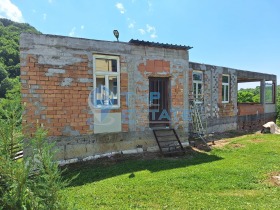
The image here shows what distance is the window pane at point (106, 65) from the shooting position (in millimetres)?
7484

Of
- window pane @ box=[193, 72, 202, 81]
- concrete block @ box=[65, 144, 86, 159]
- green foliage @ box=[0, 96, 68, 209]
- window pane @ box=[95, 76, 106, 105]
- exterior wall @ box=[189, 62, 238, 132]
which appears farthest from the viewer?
exterior wall @ box=[189, 62, 238, 132]

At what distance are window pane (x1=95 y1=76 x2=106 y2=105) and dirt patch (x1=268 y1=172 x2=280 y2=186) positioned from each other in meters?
5.40

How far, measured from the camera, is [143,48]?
8312 mm

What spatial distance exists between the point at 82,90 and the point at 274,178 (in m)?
6.03

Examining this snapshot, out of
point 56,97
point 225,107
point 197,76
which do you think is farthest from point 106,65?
point 225,107

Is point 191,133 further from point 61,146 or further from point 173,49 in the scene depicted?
point 61,146

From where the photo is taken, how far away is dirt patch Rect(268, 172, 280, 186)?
17.5 ft

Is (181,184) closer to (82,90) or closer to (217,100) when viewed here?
(82,90)

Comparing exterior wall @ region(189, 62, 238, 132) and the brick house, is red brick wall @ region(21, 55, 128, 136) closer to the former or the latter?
the brick house

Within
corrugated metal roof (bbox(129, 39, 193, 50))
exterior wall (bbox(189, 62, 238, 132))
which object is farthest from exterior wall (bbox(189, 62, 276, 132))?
corrugated metal roof (bbox(129, 39, 193, 50))

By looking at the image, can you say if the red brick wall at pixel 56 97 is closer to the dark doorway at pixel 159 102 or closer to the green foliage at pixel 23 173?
the dark doorway at pixel 159 102

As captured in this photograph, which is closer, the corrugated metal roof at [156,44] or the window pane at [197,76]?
the corrugated metal roof at [156,44]

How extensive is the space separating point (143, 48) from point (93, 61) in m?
2.08

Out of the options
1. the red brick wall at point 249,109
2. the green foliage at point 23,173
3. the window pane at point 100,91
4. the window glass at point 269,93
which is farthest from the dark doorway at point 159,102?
the window glass at point 269,93
